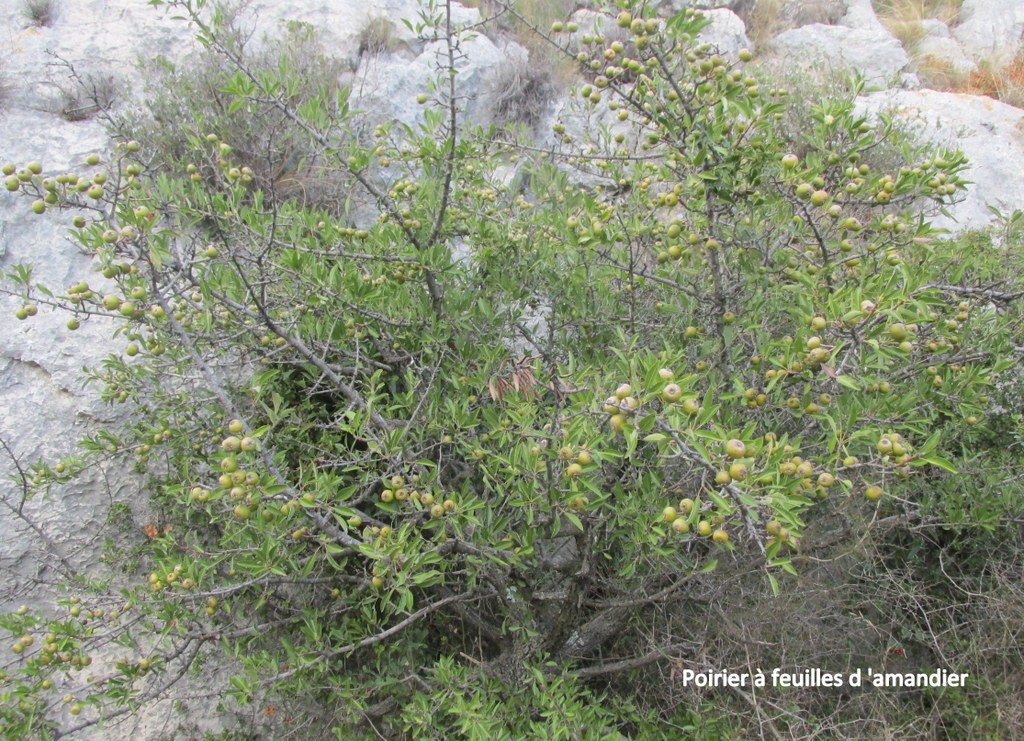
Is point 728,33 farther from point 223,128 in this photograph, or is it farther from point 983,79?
point 223,128

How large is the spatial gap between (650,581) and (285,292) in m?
2.13

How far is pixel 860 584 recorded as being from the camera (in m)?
3.34

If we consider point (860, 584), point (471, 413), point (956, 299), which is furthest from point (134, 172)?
point (860, 584)

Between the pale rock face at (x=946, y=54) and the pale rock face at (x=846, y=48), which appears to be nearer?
the pale rock face at (x=846, y=48)

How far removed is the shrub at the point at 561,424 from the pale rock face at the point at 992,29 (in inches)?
387

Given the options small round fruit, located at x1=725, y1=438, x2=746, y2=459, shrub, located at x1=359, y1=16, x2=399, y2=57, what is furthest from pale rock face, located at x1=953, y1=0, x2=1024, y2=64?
small round fruit, located at x1=725, y1=438, x2=746, y2=459

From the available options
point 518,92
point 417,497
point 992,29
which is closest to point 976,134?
point 992,29

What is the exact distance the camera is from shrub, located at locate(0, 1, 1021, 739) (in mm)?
1973

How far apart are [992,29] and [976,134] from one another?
16.0 ft

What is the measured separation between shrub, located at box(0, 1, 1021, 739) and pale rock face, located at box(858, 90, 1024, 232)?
16.3 ft

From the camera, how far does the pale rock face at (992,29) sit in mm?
9906

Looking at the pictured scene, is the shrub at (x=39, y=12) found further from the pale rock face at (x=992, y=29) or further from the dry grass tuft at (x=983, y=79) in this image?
the pale rock face at (x=992, y=29)

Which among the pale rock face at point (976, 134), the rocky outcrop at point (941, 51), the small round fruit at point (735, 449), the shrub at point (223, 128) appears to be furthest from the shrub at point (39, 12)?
the rocky outcrop at point (941, 51)

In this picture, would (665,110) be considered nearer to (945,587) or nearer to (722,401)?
(722,401)
